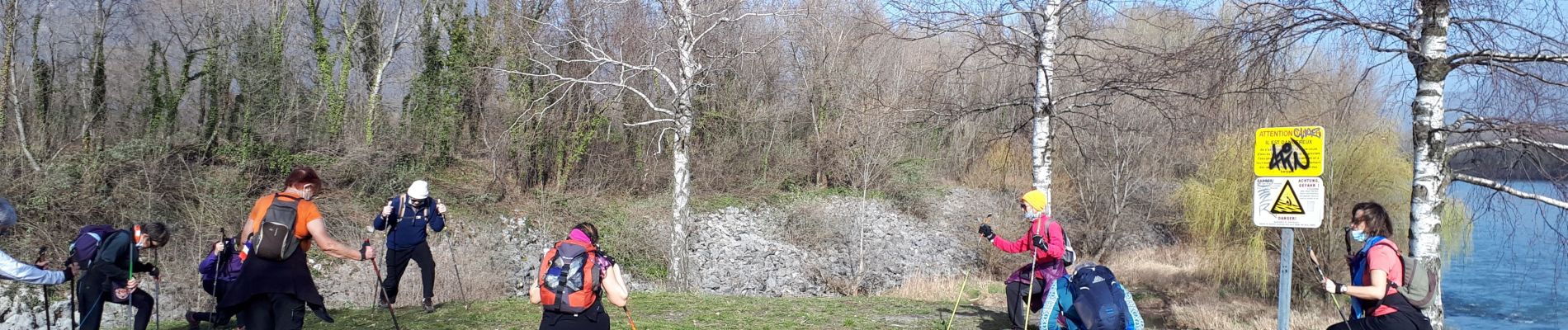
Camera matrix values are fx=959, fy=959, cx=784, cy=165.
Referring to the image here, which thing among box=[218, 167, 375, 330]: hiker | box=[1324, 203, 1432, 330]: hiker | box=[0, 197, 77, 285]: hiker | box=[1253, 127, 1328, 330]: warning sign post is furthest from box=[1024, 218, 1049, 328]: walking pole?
box=[0, 197, 77, 285]: hiker

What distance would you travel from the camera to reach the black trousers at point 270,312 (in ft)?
21.0

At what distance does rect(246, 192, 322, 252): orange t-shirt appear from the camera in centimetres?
619

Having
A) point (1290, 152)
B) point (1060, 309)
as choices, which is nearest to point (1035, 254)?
point (1060, 309)

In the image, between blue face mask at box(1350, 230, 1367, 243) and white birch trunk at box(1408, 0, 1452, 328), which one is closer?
blue face mask at box(1350, 230, 1367, 243)

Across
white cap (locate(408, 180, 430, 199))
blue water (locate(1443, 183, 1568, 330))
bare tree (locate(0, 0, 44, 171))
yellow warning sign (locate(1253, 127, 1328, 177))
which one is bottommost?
blue water (locate(1443, 183, 1568, 330))

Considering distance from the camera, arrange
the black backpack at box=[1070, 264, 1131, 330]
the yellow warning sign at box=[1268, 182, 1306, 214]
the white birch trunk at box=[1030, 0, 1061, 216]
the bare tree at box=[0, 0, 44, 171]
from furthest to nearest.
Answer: the bare tree at box=[0, 0, 44, 171] → the white birch trunk at box=[1030, 0, 1061, 216] → the yellow warning sign at box=[1268, 182, 1306, 214] → the black backpack at box=[1070, 264, 1131, 330]

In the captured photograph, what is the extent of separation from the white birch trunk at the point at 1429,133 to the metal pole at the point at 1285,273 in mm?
2874

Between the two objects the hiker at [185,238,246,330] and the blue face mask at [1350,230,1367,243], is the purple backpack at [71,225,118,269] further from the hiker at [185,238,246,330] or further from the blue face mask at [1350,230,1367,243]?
the blue face mask at [1350,230,1367,243]

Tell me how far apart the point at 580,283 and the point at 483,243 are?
1770 centimetres

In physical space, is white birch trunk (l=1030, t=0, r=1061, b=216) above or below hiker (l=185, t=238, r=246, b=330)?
above

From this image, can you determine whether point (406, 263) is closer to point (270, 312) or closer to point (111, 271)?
point (111, 271)

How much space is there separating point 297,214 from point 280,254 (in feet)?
0.91

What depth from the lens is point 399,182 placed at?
23.9m

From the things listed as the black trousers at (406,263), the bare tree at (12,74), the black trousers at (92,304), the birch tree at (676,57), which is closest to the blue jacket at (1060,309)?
the black trousers at (406,263)
